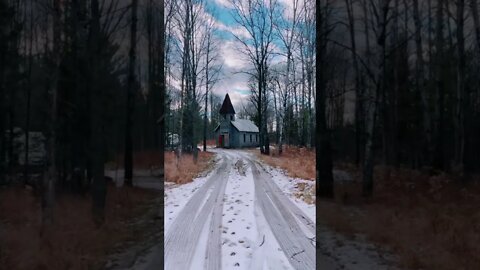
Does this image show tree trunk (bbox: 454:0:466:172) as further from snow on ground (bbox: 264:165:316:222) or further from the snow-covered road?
snow on ground (bbox: 264:165:316:222)

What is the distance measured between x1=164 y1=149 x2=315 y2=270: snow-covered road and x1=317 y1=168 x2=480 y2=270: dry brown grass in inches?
52.7

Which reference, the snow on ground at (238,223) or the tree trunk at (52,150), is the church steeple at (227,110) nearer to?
the snow on ground at (238,223)

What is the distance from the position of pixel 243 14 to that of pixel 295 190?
3.11m

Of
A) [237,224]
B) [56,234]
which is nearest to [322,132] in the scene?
[56,234]

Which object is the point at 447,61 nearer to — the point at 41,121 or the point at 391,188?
the point at 391,188

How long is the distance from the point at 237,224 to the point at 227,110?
305 centimetres

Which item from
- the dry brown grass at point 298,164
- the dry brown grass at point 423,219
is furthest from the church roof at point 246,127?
the dry brown grass at point 423,219

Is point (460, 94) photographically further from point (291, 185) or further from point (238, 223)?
point (291, 185)

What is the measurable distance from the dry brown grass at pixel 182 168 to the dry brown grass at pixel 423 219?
126 inches

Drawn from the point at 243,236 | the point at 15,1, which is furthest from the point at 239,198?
the point at 15,1

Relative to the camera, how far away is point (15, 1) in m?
1.58

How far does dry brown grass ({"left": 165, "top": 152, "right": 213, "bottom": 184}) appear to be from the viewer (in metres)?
4.60

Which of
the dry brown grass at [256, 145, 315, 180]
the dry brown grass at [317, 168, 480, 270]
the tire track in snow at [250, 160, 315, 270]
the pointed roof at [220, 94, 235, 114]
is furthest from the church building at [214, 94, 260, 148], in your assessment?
the dry brown grass at [317, 168, 480, 270]

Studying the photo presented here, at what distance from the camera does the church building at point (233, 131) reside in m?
6.32
